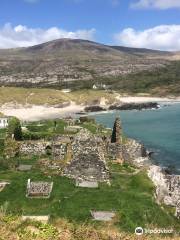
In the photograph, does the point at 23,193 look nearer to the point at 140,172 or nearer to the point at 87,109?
the point at 140,172

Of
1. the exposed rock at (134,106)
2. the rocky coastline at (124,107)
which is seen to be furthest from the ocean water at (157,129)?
the rocky coastline at (124,107)

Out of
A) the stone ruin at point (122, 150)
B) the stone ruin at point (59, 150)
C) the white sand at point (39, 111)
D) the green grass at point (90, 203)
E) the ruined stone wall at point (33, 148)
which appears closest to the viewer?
the green grass at point (90, 203)

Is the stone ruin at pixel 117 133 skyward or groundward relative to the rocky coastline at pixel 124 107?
skyward

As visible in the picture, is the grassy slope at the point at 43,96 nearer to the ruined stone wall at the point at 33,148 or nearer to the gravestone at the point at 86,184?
the ruined stone wall at the point at 33,148

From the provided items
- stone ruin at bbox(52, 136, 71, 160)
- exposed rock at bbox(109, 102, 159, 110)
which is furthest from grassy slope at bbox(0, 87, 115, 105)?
stone ruin at bbox(52, 136, 71, 160)

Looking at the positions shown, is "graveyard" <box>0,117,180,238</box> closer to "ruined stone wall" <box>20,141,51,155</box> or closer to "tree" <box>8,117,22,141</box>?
"ruined stone wall" <box>20,141,51,155</box>

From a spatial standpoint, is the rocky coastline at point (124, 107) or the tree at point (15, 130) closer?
the tree at point (15, 130)

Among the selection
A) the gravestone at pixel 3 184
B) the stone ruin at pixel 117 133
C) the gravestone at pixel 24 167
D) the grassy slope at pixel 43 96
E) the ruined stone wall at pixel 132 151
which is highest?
the stone ruin at pixel 117 133

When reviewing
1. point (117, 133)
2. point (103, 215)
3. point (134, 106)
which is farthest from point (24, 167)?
point (134, 106)
